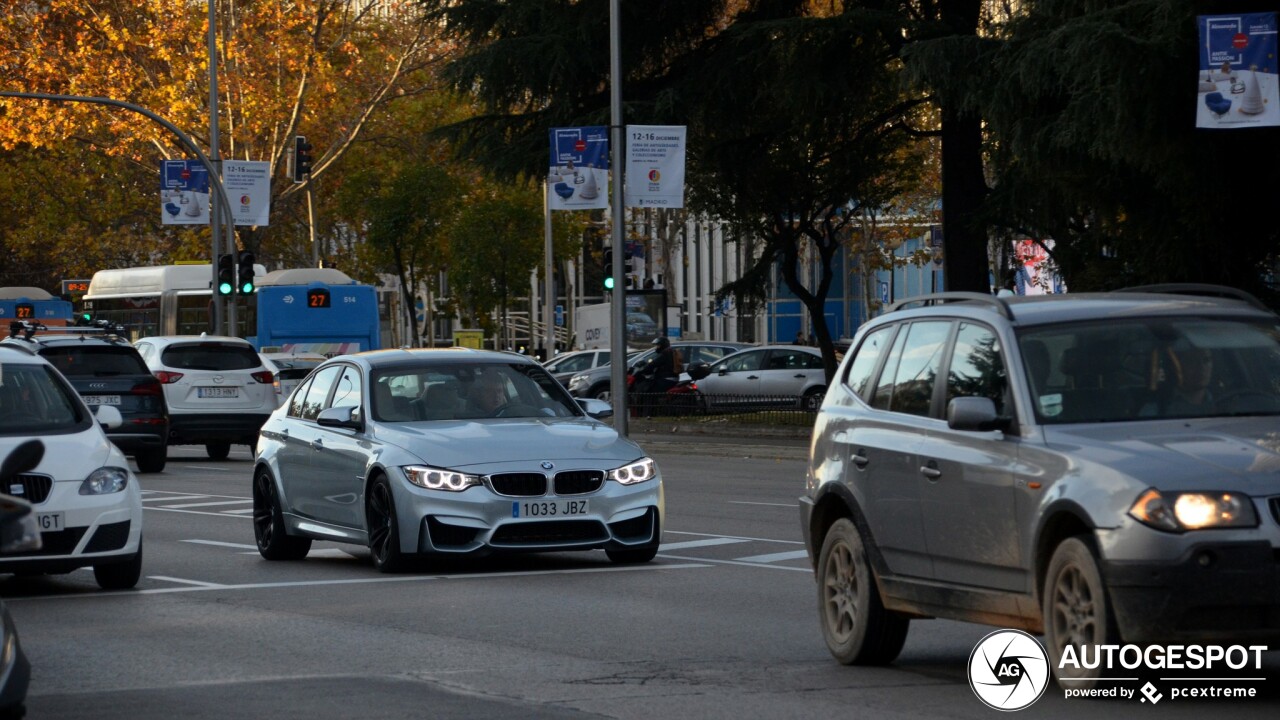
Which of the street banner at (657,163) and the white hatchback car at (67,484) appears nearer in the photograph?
the white hatchback car at (67,484)

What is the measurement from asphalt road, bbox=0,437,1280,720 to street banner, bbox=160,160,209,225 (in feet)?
105

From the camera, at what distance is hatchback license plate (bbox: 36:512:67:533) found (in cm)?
1252

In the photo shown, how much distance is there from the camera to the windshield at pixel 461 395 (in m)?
14.7

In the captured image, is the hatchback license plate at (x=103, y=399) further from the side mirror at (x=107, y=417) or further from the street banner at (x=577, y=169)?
the side mirror at (x=107, y=417)

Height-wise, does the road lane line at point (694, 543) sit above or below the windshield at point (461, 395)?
below

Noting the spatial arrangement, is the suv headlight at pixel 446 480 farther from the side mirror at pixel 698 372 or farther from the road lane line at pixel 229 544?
the side mirror at pixel 698 372

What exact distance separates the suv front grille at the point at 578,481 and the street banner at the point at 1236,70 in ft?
33.2

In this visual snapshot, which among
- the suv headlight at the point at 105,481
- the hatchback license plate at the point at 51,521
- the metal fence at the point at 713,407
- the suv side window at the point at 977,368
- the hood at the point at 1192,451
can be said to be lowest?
the metal fence at the point at 713,407

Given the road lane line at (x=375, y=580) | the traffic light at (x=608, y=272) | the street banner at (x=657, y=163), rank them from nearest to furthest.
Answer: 1. the road lane line at (x=375, y=580)
2. the street banner at (x=657, y=163)
3. the traffic light at (x=608, y=272)

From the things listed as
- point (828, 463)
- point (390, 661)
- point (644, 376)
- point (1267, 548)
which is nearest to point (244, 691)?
point (390, 661)

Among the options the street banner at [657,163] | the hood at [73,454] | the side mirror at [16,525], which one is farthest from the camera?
the street banner at [657,163]

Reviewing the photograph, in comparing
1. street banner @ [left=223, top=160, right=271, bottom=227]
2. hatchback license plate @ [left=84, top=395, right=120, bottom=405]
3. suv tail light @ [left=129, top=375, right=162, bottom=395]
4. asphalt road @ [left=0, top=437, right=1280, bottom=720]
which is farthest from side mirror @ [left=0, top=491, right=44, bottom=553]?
street banner @ [left=223, top=160, right=271, bottom=227]

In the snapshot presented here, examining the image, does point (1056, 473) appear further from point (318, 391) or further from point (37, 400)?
point (318, 391)

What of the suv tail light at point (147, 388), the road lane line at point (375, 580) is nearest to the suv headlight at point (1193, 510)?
the road lane line at point (375, 580)
